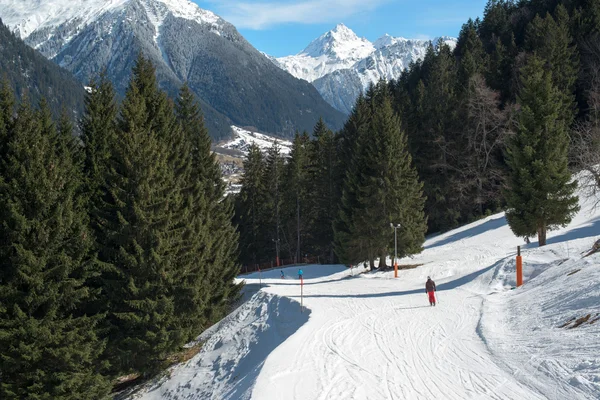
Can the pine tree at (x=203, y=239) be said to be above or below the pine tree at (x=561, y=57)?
below

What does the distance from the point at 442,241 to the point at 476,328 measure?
27073 millimetres

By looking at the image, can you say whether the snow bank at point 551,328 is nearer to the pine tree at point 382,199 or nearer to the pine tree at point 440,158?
the pine tree at point 382,199

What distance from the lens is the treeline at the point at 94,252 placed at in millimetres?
15727

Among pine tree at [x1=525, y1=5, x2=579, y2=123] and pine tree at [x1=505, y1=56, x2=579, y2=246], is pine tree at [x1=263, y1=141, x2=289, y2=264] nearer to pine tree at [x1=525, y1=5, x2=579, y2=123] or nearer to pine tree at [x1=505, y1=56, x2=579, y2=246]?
pine tree at [x1=525, y1=5, x2=579, y2=123]

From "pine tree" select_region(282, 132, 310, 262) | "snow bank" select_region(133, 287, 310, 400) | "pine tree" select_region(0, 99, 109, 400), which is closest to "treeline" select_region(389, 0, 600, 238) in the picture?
"pine tree" select_region(282, 132, 310, 262)

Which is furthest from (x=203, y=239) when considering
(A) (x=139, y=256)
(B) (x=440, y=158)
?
(B) (x=440, y=158)

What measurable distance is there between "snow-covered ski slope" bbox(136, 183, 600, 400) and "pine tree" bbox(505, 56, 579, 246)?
242 centimetres

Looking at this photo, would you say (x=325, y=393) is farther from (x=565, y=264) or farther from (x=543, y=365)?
(x=565, y=264)

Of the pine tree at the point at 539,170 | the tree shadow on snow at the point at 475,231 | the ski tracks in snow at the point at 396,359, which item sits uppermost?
the pine tree at the point at 539,170

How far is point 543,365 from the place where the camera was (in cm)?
1012

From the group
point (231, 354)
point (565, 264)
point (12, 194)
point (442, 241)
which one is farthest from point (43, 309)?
point (442, 241)

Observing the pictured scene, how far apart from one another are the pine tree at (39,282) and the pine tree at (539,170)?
22.3m

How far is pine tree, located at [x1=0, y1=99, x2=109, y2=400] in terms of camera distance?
15430mm

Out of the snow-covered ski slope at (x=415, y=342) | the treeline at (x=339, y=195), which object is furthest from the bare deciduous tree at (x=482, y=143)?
the snow-covered ski slope at (x=415, y=342)
